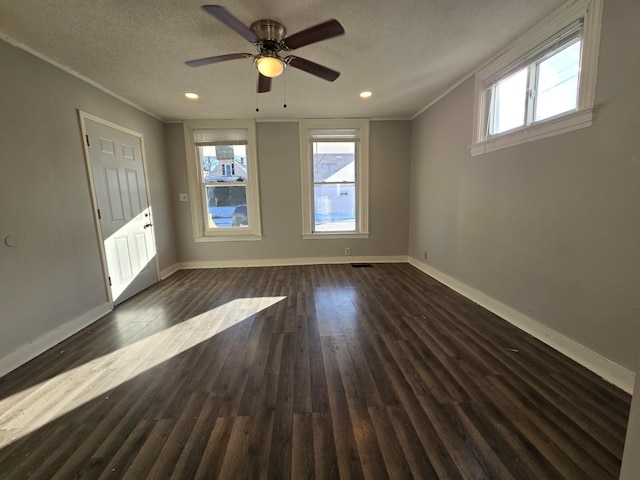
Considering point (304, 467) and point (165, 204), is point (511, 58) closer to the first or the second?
point (304, 467)

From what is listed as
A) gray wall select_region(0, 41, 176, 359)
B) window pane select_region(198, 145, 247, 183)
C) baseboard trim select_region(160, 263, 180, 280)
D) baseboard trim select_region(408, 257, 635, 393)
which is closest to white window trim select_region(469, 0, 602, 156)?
baseboard trim select_region(408, 257, 635, 393)

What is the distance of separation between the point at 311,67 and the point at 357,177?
8.89 ft

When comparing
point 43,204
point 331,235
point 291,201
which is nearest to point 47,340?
point 43,204

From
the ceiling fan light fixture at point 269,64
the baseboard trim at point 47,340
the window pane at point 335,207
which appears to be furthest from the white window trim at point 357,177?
the baseboard trim at point 47,340

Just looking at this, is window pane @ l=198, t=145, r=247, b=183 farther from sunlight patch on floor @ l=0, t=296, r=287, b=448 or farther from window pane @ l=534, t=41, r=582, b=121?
window pane @ l=534, t=41, r=582, b=121

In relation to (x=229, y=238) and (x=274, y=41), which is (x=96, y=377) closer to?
(x=274, y=41)

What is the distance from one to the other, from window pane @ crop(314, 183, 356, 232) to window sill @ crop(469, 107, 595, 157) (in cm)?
238

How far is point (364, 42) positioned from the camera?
235 centimetres

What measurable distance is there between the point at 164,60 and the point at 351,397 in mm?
3393

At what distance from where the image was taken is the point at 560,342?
2078 mm

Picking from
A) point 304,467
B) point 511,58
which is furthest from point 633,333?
point 511,58

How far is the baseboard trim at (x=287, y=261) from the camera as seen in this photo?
16.1 feet

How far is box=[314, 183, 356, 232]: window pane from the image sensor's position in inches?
194

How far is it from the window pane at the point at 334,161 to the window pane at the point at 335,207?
0.49 feet
